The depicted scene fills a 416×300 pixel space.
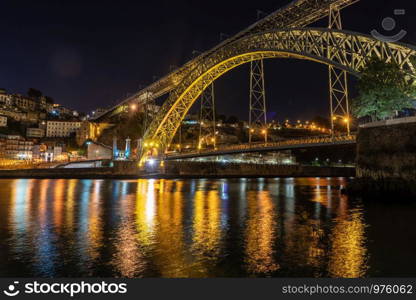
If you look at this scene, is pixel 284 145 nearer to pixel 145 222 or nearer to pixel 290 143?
pixel 290 143

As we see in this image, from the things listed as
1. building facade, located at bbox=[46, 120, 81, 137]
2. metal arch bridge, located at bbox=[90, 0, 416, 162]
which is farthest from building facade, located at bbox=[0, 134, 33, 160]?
metal arch bridge, located at bbox=[90, 0, 416, 162]

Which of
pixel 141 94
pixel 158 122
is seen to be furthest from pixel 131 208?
pixel 141 94

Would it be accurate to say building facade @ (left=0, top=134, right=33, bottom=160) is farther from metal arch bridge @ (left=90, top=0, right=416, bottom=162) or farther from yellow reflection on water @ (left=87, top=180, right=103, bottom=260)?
yellow reflection on water @ (left=87, top=180, right=103, bottom=260)

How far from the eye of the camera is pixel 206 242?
959cm

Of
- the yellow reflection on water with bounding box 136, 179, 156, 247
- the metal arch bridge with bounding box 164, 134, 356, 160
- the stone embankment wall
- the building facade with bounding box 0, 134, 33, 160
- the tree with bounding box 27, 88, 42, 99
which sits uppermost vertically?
the tree with bounding box 27, 88, 42, 99

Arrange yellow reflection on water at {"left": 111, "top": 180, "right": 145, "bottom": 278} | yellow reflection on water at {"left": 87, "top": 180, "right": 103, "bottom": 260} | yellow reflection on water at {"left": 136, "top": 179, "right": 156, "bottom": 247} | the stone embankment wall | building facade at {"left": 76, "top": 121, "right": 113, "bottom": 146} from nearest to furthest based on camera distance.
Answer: yellow reflection on water at {"left": 111, "top": 180, "right": 145, "bottom": 278} → yellow reflection on water at {"left": 87, "top": 180, "right": 103, "bottom": 260} → yellow reflection on water at {"left": 136, "top": 179, "right": 156, "bottom": 247} → the stone embankment wall → building facade at {"left": 76, "top": 121, "right": 113, "bottom": 146}

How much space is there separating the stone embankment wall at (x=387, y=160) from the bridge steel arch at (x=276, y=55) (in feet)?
17.5

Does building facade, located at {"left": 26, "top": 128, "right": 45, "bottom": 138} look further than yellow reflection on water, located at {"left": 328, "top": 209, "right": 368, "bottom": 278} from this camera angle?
Yes

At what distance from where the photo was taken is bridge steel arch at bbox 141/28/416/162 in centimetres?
2436

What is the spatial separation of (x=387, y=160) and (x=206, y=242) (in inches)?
559

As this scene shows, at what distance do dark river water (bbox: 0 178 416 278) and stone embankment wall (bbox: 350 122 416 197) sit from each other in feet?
9.03

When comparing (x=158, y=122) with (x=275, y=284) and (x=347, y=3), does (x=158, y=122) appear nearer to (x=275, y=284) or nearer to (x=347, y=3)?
(x=347, y=3)

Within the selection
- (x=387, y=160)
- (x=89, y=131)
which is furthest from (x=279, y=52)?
(x=89, y=131)

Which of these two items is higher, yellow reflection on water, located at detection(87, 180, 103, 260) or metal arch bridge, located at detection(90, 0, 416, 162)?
metal arch bridge, located at detection(90, 0, 416, 162)
